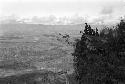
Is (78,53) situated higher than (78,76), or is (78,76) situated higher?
(78,53)

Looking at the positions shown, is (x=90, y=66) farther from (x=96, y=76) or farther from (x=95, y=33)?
(x=95, y=33)

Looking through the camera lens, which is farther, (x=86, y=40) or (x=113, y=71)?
(x=86, y=40)

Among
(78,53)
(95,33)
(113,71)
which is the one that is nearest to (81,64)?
(78,53)

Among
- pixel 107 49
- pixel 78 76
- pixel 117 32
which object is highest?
pixel 117 32

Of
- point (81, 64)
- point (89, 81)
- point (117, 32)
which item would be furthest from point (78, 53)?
point (117, 32)

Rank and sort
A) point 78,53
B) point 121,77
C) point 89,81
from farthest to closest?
point 78,53
point 89,81
point 121,77

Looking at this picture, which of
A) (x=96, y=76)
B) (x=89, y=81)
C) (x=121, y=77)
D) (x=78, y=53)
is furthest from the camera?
(x=78, y=53)
